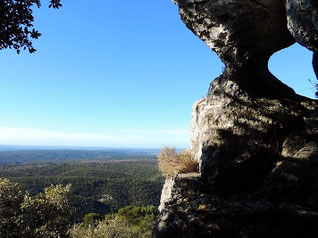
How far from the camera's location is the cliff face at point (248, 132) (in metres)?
5.03

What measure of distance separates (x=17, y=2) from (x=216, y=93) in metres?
7.91

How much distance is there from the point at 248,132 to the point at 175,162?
437 centimetres

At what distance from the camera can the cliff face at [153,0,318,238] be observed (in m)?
5.03

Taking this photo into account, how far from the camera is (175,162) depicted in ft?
38.1

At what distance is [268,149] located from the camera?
8.06 m

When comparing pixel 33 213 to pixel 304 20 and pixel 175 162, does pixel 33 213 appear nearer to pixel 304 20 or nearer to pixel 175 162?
pixel 175 162

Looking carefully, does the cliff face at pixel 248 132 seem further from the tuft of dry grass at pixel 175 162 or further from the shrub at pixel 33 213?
the shrub at pixel 33 213

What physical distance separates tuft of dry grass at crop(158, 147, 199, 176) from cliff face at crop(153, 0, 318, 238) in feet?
4.31

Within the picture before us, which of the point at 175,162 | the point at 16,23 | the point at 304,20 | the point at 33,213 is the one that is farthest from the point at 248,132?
the point at 33,213

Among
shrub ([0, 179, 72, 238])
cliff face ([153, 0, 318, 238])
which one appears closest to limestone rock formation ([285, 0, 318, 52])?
cliff face ([153, 0, 318, 238])

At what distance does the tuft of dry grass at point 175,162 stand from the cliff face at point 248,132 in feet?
4.31

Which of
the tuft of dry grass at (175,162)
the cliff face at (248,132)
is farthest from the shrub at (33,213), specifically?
the cliff face at (248,132)

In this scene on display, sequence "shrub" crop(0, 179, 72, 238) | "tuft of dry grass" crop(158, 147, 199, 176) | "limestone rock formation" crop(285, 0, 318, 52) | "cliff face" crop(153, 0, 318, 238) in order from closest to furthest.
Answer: "cliff face" crop(153, 0, 318, 238)
"limestone rock formation" crop(285, 0, 318, 52)
"tuft of dry grass" crop(158, 147, 199, 176)
"shrub" crop(0, 179, 72, 238)

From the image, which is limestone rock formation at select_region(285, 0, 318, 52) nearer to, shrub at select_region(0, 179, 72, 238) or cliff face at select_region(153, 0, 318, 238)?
cliff face at select_region(153, 0, 318, 238)
